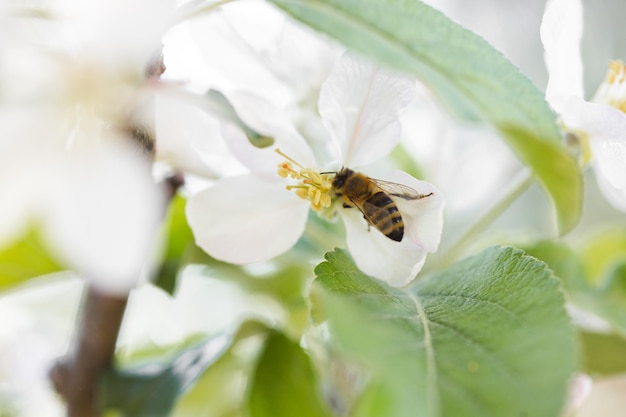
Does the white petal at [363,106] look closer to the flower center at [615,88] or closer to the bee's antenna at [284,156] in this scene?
the bee's antenna at [284,156]

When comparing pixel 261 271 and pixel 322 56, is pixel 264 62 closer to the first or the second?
pixel 322 56

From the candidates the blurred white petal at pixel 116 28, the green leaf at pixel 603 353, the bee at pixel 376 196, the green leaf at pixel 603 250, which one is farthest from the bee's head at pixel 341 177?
the green leaf at pixel 603 250

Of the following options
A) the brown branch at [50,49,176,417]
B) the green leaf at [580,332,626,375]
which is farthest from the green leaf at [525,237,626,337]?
the brown branch at [50,49,176,417]

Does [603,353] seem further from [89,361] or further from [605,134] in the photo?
[89,361]

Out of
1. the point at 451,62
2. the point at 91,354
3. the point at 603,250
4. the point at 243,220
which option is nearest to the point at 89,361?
the point at 91,354

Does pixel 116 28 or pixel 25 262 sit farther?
pixel 25 262

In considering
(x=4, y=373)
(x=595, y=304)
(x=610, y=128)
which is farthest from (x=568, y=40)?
(x=4, y=373)

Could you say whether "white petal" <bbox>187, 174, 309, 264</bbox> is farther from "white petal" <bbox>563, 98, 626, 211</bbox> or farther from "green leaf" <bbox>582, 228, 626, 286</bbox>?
"green leaf" <bbox>582, 228, 626, 286</bbox>
